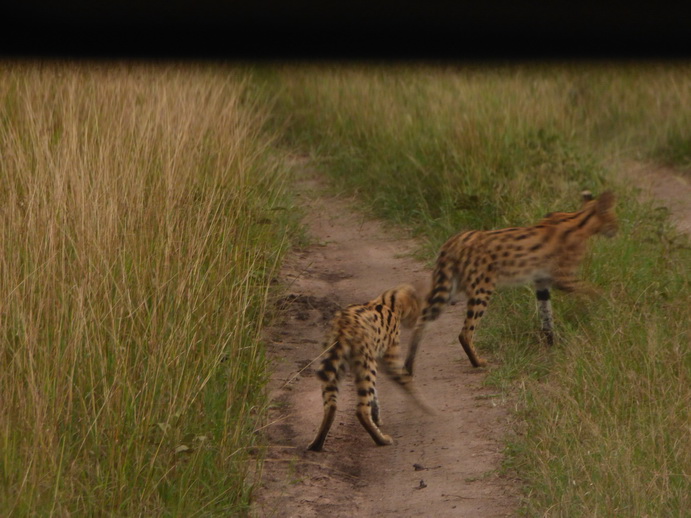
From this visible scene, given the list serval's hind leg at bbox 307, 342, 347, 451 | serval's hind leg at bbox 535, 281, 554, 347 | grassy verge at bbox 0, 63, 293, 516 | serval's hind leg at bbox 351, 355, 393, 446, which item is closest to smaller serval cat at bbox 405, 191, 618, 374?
serval's hind leg at bbox 535, 281, 554, 347

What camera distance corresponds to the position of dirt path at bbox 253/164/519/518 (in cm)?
397

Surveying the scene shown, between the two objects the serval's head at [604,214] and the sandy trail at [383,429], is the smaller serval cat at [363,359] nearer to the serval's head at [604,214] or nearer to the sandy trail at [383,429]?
the sandy trail at [383,429]

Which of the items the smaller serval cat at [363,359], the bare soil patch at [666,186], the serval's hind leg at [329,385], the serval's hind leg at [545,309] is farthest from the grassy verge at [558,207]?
the serval's hind leg at [329,385]

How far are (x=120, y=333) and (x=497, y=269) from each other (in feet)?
8.95

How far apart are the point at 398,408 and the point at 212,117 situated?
3.51 m

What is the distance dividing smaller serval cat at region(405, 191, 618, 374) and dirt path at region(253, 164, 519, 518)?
0.71 ft

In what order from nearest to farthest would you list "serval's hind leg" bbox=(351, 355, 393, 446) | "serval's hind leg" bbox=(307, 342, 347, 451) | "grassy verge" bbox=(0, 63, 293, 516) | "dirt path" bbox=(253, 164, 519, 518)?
"grassy verge" bbox=(0, 63, 293, 516)
"dirt path" bbox=(253, 164, 519, 518)
"serval's hind leg" bbox=(307, 342, 347, 451)
"serval's hind leg" bbox=(351, 355, 393, 446)

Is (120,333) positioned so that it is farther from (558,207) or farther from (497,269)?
(558,207)

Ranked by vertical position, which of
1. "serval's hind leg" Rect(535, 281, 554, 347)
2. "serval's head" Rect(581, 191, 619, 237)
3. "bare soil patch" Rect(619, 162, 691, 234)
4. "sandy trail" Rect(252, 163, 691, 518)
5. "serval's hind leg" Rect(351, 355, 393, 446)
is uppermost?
"serval's head" Rect(581, 191, 619, 237)

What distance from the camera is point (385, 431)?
4930 millimetres

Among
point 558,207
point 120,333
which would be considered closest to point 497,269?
point 558,207

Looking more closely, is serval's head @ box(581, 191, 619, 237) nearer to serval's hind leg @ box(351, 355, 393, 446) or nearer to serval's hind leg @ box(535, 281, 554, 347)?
serval's hind leg @ box(535, 281, 554, 347)

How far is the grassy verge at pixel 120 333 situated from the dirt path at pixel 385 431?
0.32m

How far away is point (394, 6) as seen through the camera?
76 centimetres
